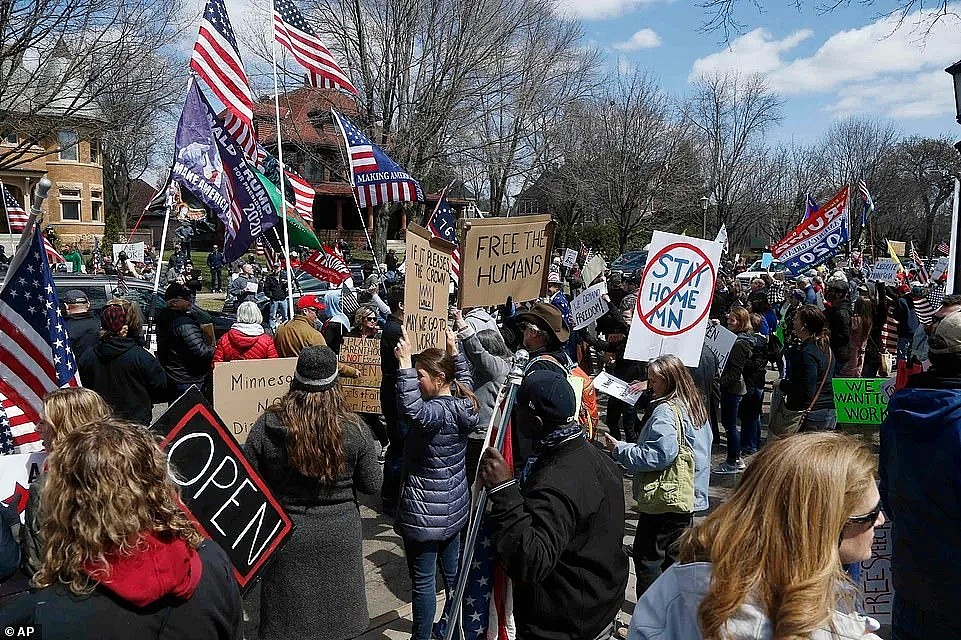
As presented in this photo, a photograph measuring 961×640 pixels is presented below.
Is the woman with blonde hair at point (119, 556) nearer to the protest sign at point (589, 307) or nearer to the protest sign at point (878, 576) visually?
the protest sign at point (878, 576)

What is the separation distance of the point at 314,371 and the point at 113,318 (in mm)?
2932

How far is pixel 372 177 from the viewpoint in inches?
469

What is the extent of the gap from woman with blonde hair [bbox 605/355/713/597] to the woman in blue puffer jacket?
96cm

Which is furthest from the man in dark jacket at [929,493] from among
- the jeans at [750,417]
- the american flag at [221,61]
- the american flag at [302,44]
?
the american flag at [302,44]

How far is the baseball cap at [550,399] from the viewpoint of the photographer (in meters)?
3.03

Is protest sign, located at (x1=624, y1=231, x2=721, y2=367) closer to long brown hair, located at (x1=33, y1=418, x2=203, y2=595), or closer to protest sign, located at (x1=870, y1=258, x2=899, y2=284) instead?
long brown hair, located at (x1=33, y1=418, x2=203, y2=595)

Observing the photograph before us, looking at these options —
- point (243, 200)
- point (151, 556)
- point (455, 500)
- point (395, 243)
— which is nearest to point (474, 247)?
point (455, 500)

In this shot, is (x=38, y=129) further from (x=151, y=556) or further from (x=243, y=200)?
(x=151, y=556)

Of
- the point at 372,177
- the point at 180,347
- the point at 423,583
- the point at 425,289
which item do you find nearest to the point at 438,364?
the point at 425,289

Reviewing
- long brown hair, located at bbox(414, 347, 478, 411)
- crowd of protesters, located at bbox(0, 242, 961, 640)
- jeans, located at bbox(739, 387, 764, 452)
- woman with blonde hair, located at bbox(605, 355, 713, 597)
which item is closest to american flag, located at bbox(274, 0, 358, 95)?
crowd of protesters, located at bbox(0, 242, 961, 640)

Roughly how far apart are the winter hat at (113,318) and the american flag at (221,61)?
379 centimetres

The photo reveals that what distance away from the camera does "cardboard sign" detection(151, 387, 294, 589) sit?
356 centimetres

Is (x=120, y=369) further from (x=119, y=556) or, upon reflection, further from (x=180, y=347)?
(x=119, y=556)

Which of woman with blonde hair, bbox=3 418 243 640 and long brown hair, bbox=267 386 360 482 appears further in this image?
long brown hair, bbox=267 386 360 482
